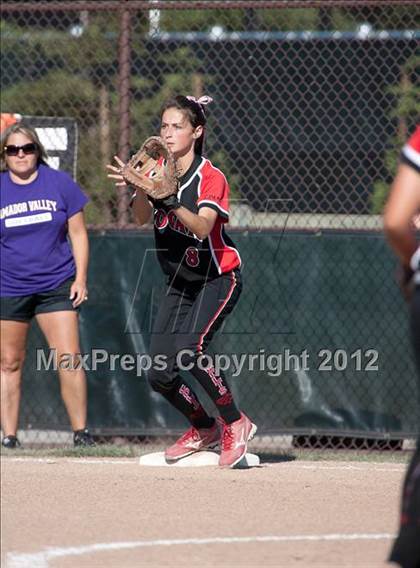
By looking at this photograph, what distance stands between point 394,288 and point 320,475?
1.72 m

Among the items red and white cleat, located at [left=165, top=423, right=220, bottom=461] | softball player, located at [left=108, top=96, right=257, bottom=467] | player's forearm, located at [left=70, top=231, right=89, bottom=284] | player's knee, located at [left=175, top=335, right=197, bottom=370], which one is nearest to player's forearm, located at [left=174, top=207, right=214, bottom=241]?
softball player, located at [left=108, top=96, right=257, bottom=467]

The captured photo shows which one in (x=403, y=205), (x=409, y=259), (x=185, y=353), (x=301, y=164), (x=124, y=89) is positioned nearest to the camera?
(x=403, y=205)

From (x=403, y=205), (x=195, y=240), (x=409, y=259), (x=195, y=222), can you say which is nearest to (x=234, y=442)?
(x=195, y=240)

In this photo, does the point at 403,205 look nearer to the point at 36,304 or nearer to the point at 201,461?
the point at 201,461

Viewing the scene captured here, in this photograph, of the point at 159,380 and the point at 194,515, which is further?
the point at 159,380

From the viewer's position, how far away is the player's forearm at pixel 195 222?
20.8 ft

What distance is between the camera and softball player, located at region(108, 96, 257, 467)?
6.73 metres

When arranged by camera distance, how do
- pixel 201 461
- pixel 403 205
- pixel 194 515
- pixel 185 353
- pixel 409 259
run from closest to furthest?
pixel 403 205 < pixel 409 259 < pixel 194 515 < pixel 185 353 < pixel 201 461

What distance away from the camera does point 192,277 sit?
22.4ft

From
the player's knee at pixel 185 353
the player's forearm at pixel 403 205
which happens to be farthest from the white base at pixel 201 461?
the player's forearm at pixel 403 205

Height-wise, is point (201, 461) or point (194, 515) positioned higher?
point (194, 515)

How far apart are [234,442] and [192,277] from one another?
0.95m

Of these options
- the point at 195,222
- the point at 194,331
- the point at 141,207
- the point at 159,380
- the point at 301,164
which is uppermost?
the point at 195,222

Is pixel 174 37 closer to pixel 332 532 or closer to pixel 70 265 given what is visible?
pixel 70 265
